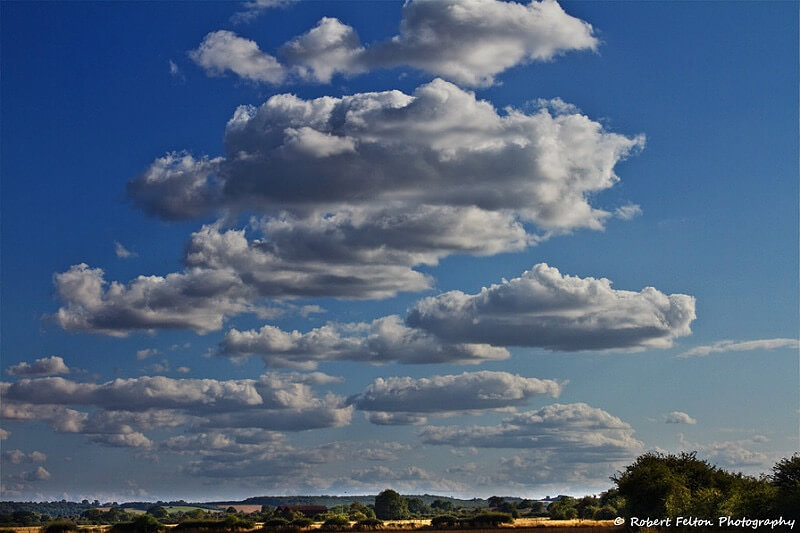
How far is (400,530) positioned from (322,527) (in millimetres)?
13718

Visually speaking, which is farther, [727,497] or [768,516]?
[727,497]

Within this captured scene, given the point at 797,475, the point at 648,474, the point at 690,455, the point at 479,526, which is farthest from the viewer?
the point at 479,526

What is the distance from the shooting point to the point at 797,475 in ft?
408

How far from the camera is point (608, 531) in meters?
153

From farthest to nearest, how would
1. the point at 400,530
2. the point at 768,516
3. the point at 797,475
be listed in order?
the point at 400,530
the point at 797,475
the point at 768,516

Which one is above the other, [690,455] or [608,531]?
[690,455]

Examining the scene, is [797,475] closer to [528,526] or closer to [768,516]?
[768,516]

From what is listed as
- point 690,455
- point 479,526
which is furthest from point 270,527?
point 690,455

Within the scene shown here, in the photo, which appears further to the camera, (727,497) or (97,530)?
(97,530)

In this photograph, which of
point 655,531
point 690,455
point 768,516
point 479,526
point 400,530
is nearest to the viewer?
point 768,516

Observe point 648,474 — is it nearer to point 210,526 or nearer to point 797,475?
point 797,475

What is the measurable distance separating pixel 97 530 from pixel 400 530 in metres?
54.9

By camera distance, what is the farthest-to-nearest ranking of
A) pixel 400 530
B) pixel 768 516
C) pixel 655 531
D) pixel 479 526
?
pixel 479 526 → pixel 400 530 → pixel 655 531 → pixel 768 516

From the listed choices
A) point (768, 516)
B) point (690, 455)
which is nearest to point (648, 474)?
point (690, 455)
